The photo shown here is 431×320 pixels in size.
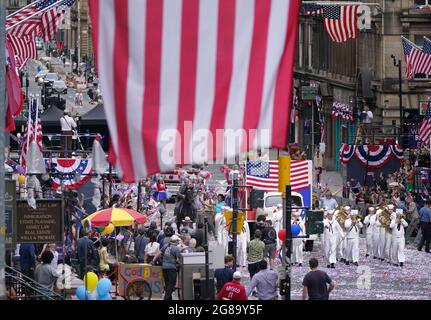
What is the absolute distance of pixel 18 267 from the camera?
2900 centimetres

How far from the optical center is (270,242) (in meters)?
35.4

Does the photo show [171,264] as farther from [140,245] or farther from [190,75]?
[190,75]

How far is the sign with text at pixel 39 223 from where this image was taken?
2466 centimetres

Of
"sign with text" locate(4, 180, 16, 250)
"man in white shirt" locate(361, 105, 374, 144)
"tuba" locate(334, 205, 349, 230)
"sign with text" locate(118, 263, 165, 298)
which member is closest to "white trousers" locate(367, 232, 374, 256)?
"tuba" locate(334, 205, 349, 230)

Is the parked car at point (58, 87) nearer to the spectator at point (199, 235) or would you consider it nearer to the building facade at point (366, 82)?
the building facade at point (366, 82)

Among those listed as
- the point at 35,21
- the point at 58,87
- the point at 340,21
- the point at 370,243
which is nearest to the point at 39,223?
the point at 35,21

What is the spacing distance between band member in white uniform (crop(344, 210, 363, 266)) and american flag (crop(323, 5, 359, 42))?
12.4 meters

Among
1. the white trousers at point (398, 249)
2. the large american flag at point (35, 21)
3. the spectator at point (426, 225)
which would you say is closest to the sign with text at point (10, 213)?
the large american flag at point (35, 21)

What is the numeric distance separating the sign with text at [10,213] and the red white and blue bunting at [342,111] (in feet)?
165

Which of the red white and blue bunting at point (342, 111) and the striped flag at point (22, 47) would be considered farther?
the red white and blue bunting at point (342, 111)

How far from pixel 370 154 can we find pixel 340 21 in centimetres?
941

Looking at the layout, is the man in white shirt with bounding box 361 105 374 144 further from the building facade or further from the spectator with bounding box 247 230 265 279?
the spectator with bounding box 247 230 265 279

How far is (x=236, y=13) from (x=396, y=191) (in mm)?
36214
